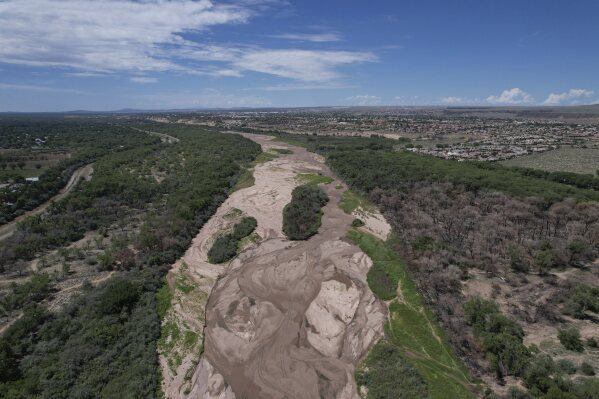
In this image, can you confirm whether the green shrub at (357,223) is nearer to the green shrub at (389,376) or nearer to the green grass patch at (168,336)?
the green shrub at (389,376)

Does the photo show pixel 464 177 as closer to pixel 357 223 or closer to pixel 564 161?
pixel 357 223

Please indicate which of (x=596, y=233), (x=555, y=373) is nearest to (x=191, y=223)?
(x=555, y=373)

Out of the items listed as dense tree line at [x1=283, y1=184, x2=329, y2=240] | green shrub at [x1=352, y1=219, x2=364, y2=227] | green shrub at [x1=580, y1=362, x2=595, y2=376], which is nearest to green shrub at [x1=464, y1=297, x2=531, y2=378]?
green shrub at [x1=580, y1=362, x2=595, y2=376]

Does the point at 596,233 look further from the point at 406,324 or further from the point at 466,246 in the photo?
the point at 406,324

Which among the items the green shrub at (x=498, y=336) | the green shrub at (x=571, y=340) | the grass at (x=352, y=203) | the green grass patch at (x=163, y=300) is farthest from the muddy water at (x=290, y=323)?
the grass at (x=352, y=203)

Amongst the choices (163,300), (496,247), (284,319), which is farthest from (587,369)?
(163,300)

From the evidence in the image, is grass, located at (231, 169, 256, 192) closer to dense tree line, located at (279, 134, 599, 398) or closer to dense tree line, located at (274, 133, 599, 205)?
dense tree line, located at (274, 133, 599, 205)
